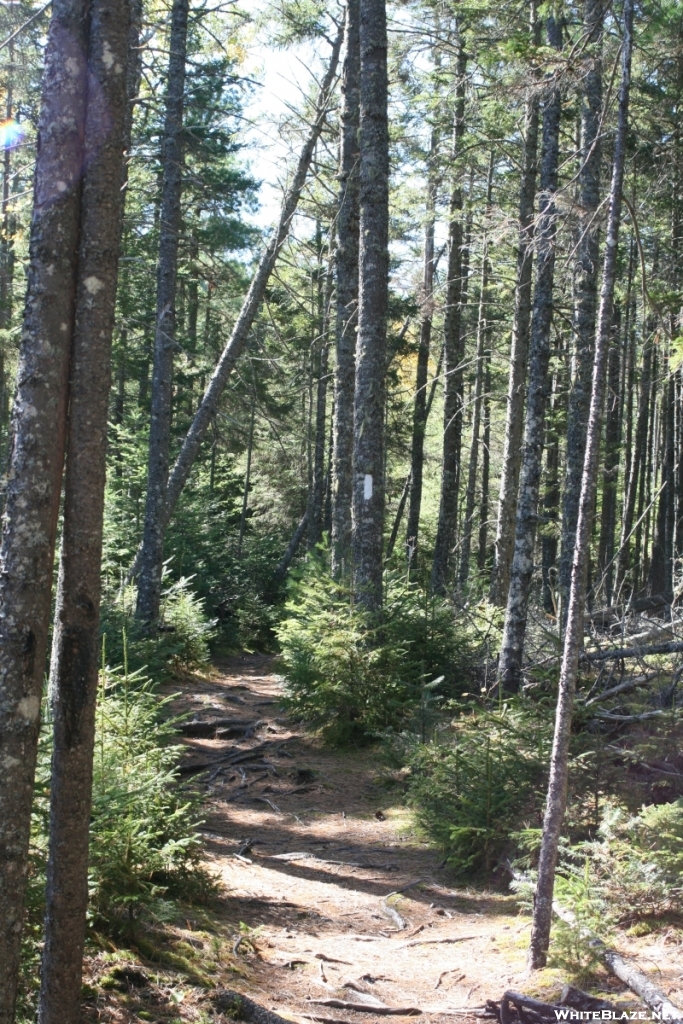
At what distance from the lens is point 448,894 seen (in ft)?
20.2

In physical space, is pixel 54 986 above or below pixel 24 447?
below

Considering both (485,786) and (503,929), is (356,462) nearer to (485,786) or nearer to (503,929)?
(485,786)

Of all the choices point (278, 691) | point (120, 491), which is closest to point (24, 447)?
point (278, 691)

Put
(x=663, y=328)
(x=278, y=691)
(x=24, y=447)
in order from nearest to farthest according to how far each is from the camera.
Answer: (x=24, y=447) → (x=663, y=328) → (x=278, y=691)

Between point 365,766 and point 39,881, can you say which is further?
point 365,766

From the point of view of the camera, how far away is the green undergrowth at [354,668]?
9.72 m

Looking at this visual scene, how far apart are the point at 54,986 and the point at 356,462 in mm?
8074

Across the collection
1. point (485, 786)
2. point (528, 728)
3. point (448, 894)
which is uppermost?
point (528, 728)

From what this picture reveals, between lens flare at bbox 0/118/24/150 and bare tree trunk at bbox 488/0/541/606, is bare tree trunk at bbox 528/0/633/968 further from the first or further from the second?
lens flare at bbox 0/118/24/150

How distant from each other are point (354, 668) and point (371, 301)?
469cm

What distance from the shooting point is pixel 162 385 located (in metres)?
13.7

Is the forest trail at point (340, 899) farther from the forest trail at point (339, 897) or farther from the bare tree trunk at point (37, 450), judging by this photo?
the bare tree trunk at point (37, 450)

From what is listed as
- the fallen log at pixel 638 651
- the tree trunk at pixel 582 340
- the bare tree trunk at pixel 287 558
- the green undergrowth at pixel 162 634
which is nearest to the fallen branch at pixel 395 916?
the fallen log at pixel 638 651

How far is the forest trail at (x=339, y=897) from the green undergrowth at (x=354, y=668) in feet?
1.50
